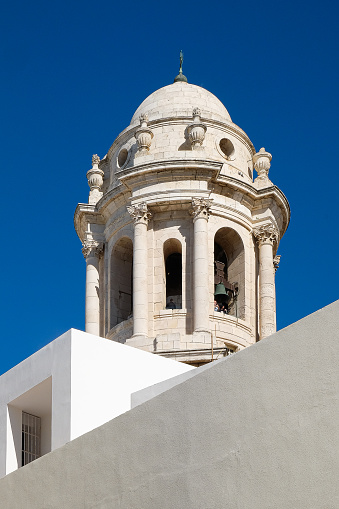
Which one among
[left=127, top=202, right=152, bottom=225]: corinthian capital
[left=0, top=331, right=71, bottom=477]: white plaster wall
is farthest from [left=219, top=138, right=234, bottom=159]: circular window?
[left=0, top=331, right=71, bottom=477]: white plaster wall

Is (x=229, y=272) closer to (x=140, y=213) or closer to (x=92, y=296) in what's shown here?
(x=140, y=213)

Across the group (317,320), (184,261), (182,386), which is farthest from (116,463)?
(184,261)

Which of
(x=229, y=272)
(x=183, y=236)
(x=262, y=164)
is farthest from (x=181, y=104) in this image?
(x=229, y=272)

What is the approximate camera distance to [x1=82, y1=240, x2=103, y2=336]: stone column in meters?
38.9

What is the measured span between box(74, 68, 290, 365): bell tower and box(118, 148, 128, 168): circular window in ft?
0.11

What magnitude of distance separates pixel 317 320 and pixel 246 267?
71.4 feet

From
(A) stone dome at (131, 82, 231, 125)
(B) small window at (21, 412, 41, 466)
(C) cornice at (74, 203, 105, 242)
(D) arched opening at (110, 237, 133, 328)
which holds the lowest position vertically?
(B) small window at (21, 412, 41, 466)

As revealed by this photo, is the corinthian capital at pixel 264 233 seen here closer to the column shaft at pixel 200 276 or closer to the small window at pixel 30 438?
the column shaft at pixel 200 276

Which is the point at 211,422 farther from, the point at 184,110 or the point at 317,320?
the point at 184,110

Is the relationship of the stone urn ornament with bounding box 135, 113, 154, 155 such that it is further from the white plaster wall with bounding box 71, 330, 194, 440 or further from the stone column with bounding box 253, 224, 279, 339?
the white plaster wall with bounding box 71, 330, 194, 440

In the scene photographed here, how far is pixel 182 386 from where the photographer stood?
1888 cm

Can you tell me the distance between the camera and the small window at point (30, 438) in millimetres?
26781

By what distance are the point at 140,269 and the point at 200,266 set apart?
72.5 inches

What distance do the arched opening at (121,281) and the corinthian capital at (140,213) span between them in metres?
1.24
